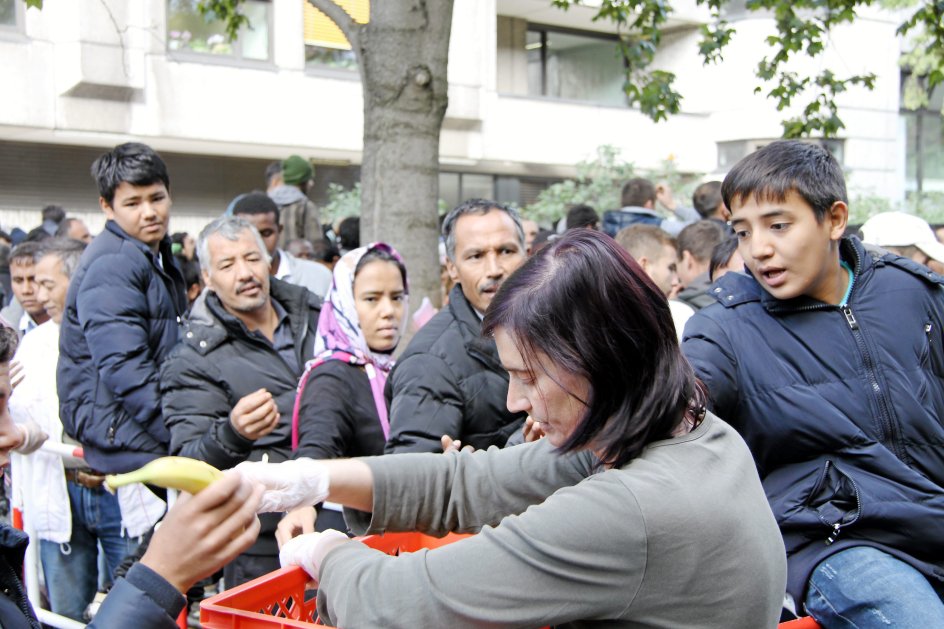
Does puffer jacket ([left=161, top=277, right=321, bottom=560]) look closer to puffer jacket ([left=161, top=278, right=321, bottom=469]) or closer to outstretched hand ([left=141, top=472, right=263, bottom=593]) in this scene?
puffer jacket ([left=161, top=278, right=321, bottom=469])

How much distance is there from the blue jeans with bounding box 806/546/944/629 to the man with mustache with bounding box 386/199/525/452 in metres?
1.19

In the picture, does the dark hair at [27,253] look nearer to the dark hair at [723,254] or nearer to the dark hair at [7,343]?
the dark hair at [7,343]

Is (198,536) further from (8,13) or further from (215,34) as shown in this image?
(215,34)

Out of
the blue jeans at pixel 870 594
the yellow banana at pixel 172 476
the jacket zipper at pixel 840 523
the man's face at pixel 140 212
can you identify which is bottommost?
the blue jeans at pixel 870 594

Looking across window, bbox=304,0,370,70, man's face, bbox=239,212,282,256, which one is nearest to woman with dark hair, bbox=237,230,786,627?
man's face, bbox=239,212,282,256

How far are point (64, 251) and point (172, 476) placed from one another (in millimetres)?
4418

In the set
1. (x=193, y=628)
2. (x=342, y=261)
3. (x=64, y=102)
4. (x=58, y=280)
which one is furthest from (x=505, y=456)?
(x=64, y=102)

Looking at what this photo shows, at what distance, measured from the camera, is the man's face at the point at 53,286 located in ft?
18.3

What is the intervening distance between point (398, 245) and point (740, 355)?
319cm

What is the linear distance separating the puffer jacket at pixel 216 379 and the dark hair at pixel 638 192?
472cm

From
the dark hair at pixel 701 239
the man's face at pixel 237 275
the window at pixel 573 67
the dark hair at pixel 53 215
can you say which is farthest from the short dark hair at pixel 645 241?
the window at pixel 573 67

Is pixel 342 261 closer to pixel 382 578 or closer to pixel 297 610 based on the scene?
pixel 297 610

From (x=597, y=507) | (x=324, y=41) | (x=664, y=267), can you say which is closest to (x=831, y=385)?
(x=597, y=507)

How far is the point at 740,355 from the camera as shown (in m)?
2.65
